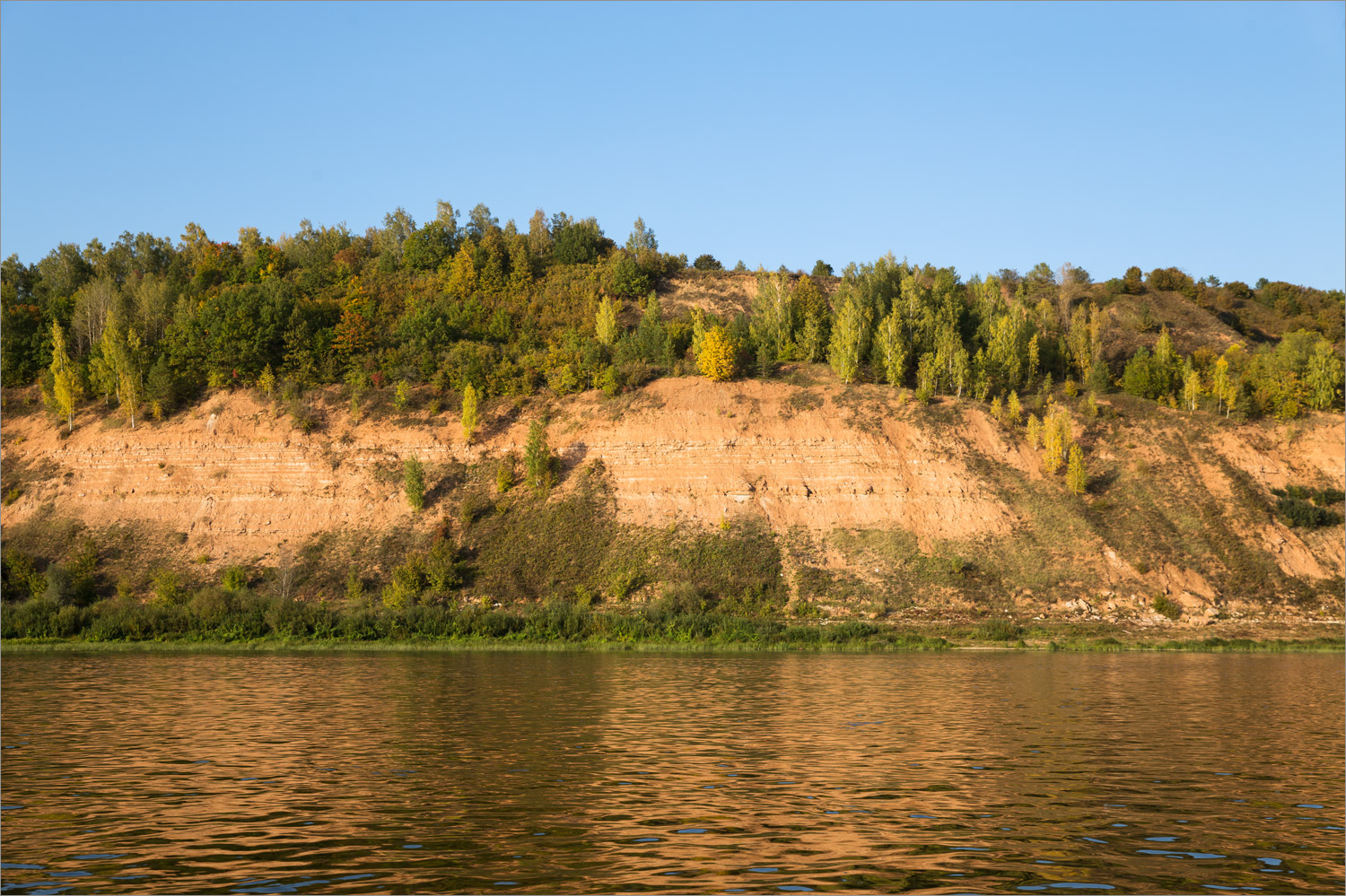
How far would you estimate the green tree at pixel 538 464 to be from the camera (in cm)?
6556

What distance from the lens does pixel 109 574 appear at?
60438 millimetres

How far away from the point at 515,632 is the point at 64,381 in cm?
4222

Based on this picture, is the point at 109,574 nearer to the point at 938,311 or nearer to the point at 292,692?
the point at 292,692

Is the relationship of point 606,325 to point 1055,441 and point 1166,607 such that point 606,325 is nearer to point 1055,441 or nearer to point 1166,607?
point 1055,441

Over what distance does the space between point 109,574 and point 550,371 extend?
3140cm

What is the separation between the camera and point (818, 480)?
64688 mm

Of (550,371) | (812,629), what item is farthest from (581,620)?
(550,371)

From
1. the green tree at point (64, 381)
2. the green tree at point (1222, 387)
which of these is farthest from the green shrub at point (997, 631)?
the green tree at point (64, 381)

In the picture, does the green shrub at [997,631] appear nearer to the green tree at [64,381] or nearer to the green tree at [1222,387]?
the green tree at [1222,387]

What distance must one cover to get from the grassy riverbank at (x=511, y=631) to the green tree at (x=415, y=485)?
1098cm

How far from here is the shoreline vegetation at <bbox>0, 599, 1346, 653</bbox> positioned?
49.7 metres

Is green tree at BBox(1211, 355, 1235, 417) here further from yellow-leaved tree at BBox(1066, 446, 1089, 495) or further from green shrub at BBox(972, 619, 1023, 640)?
green shrub at BBox(972, 619, 1023, 640)

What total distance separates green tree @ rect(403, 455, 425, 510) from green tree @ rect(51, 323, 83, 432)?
2655 cm

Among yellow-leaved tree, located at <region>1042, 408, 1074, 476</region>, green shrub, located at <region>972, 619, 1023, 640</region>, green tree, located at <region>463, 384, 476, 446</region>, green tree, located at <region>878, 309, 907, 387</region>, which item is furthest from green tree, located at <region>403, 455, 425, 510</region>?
yellow-leaved tree, located at <region>1042, 408, 1074, 476</region>
